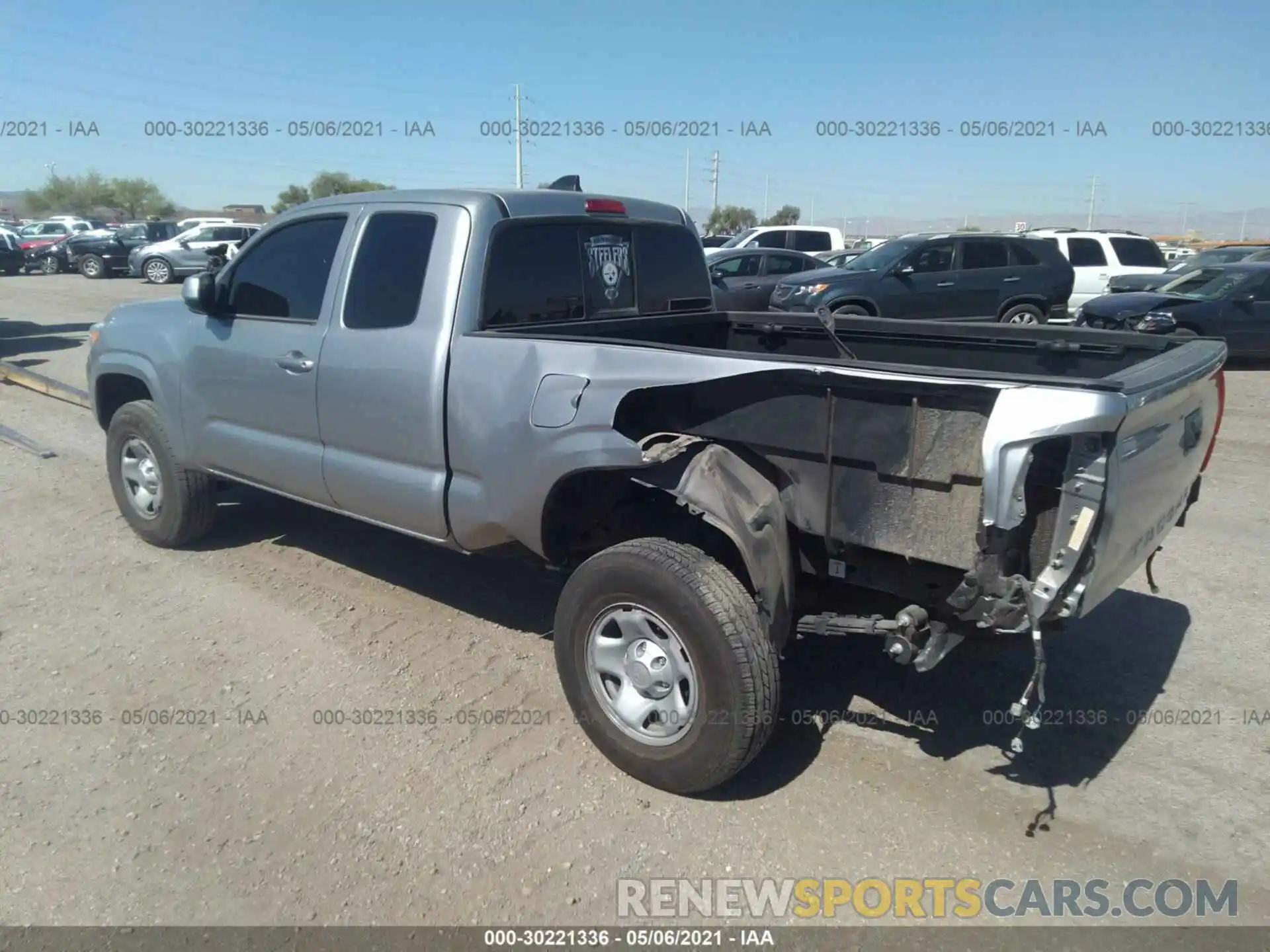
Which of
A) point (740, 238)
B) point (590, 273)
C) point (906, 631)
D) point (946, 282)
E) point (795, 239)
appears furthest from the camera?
point (740, 238)

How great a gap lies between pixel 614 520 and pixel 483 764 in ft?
3.55

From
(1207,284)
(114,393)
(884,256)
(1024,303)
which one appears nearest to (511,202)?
(114,393)

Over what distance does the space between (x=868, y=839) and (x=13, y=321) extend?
1858 centimetres

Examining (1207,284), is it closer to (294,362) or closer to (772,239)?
(772,239)

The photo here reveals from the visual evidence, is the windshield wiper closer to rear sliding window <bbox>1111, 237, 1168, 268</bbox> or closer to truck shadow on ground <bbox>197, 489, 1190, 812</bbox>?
truck shadow on ground <bbox>197, 489, 1190, 812</bbox>

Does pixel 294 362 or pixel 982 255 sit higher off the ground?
pixel 982 255

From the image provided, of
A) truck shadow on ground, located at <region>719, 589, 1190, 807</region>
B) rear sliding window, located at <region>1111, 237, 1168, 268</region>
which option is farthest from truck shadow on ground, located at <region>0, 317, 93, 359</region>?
rear sliding window, located at <region>1111, 237, 1168, 268</region>

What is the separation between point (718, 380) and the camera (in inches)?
126

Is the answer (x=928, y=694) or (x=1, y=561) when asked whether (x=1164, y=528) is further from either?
(x=1, y=561)

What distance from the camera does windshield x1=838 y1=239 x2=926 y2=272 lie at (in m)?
13.6

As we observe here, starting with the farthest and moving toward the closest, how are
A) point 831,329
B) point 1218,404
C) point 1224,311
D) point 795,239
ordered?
point 795,239, point 1224,311, point 831,329, point 1218,404

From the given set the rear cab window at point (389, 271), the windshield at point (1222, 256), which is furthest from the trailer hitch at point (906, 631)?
the windshield at point (1222, 256)

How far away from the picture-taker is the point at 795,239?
22.0 metres

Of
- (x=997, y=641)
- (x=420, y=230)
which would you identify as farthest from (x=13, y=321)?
(x=997, y=641)
